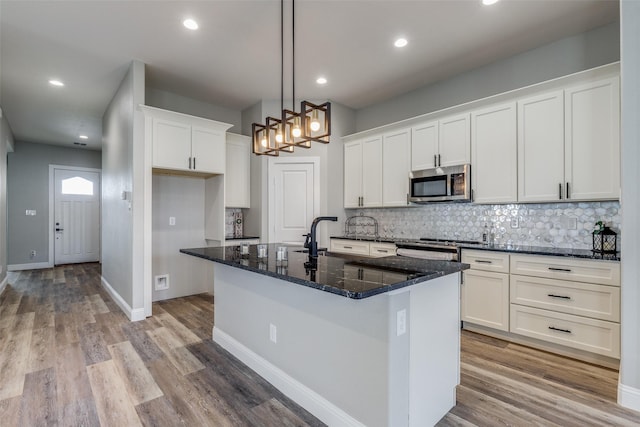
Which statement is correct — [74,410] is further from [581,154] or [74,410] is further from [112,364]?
[581,154]

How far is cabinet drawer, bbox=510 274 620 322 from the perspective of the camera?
2488mm

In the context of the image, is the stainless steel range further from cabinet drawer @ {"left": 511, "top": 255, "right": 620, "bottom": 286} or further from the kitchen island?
the kitchen island

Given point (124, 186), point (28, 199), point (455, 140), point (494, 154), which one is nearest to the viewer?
point (494, 154)

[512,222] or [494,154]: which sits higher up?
[494,154]

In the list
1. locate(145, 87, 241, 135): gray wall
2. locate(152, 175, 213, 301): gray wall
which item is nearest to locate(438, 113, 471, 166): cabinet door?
locate(145, 87, 241, 135): gray wall

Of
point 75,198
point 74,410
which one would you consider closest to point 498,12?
point 74,410

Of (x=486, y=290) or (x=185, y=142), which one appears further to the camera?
(x=185, y=142)

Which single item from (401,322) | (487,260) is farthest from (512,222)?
(401,322)

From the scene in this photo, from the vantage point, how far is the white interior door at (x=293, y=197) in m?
4.73

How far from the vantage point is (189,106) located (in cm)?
479

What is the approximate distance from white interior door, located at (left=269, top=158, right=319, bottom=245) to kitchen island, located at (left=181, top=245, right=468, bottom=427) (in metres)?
2.36

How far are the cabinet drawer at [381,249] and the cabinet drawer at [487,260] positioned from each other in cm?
87

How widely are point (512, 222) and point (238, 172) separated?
12.4 feet

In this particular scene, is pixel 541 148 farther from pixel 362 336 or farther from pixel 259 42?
pixel 259 42
